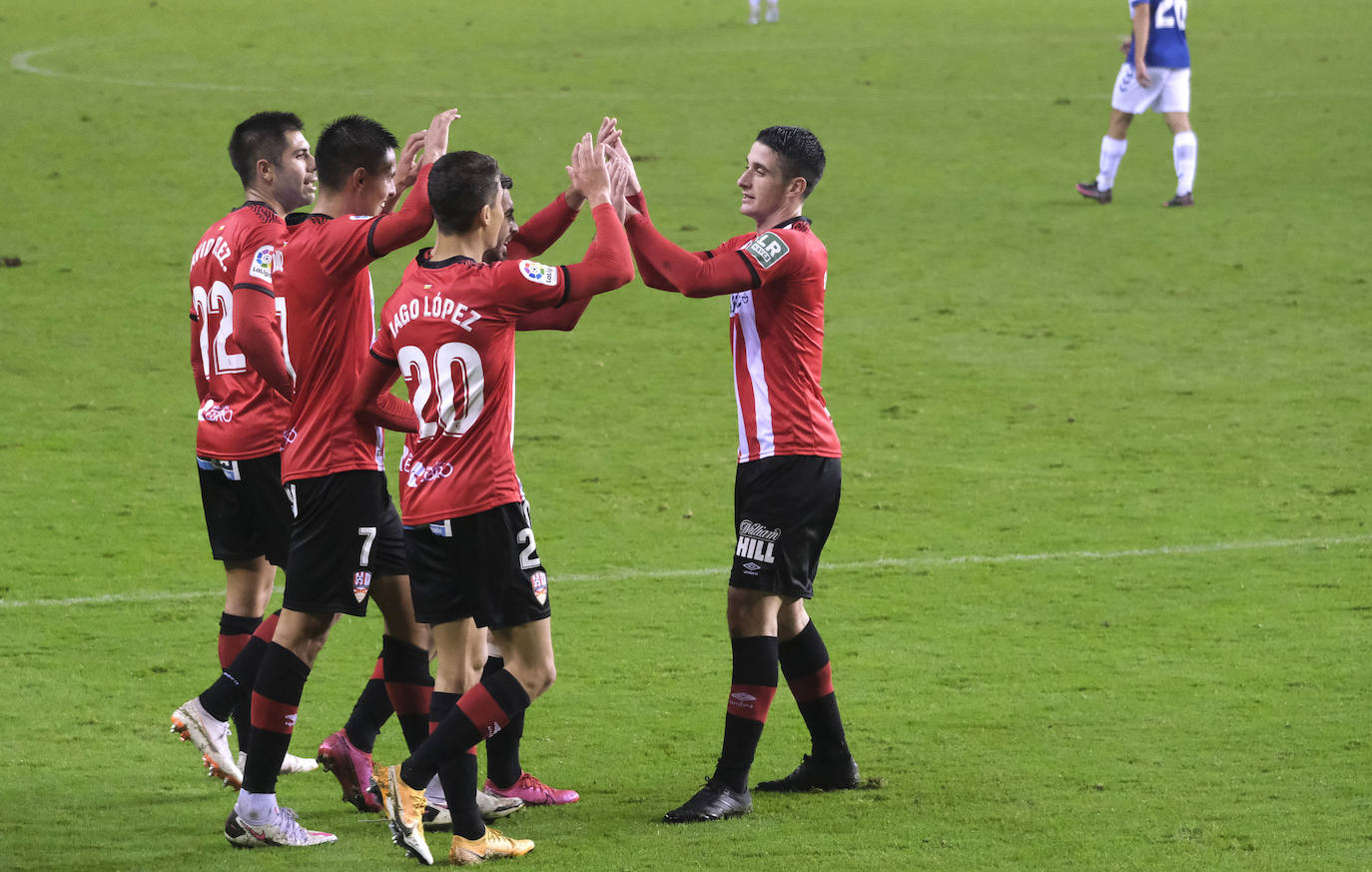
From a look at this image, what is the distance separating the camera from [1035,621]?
23.9 feet

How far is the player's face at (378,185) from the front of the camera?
510 cm

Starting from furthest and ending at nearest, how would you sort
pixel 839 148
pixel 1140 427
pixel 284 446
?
pixel 839 148 < pixel 1140 427 < pixel 284 446

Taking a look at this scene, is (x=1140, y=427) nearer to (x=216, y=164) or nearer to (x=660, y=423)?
(x=660, y=423)

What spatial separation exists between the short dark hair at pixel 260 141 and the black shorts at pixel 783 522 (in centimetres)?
183

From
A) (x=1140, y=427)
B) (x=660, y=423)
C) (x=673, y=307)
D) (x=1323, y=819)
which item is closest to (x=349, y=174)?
(x=1323, y=819)

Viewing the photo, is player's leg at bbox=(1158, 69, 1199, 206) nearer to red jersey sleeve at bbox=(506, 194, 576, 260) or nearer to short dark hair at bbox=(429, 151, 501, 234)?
red jersey sleeve at bbox=(506, 194, 576, 260)

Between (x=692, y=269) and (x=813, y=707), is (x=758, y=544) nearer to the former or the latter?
(x=813, y=707)

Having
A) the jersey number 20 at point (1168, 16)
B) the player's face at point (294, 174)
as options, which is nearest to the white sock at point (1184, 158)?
the jersey number 20 at point (1168, 16)

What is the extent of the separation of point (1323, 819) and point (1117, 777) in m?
0.65

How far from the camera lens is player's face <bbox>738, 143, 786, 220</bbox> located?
5.27 m

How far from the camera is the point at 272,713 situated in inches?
192

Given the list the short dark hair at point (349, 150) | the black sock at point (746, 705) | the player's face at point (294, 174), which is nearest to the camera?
the short dark hair at point (349, 150)

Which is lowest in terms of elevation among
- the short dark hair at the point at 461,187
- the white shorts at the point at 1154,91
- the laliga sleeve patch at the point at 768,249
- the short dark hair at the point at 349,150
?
the laliga sleeve patch at the point at 768,249

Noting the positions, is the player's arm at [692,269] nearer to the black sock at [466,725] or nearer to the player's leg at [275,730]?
the black sock at [466,725]
